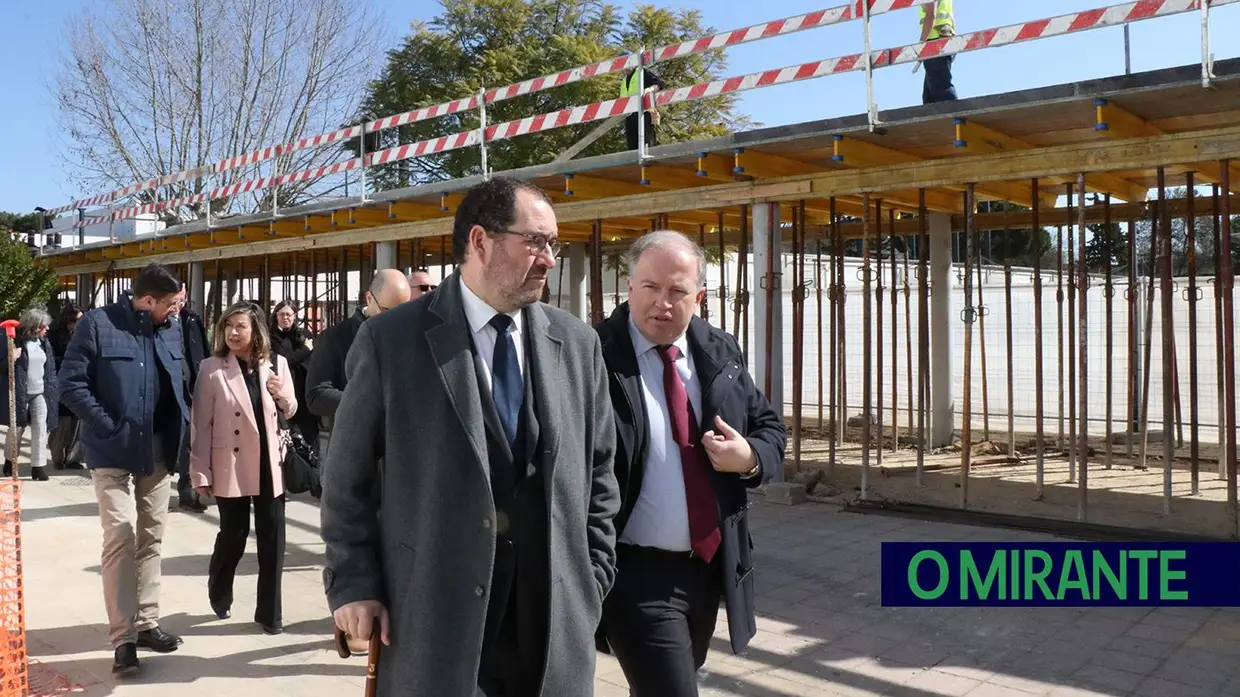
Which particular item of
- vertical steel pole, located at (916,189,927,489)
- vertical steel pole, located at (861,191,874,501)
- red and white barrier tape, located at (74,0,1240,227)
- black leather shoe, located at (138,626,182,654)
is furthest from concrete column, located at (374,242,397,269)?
black leather shoe, located at (138,626,182,654)

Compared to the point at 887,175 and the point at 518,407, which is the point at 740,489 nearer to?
the point at 518,407

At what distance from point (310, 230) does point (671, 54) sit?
7317 mm

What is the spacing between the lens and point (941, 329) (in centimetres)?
1109

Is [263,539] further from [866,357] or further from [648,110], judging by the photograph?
[866,357]

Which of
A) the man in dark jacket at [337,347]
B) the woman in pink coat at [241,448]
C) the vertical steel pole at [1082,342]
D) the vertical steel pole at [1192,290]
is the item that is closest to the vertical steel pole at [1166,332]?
the vertical steel pole at [1192,290]

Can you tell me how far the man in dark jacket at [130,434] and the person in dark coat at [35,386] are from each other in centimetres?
585

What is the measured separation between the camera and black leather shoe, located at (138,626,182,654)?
484 centimetres

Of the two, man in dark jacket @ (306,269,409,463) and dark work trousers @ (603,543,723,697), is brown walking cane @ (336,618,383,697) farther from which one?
man in dark jacket @ (306,269,409,463)

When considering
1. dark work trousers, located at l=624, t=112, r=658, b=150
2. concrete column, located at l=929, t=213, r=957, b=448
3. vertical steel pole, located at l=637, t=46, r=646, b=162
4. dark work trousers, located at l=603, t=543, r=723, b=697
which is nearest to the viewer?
dark work trousers, located at l=603, t=543, r=723, b=697

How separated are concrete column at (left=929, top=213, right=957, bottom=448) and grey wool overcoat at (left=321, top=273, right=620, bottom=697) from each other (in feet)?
30.7

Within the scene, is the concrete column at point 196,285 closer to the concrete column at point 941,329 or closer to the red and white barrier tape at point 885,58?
the red and white barrier tape at point 885,58

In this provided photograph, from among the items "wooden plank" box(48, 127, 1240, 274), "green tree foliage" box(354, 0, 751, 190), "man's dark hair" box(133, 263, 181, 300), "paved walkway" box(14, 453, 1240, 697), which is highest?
"green tree foliage" box(354, 0, 751, 190)

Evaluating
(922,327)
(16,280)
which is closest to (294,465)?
(922,327)

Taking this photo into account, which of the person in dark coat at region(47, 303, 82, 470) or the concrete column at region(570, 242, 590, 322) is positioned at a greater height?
the concrete column at region(570, 242, 590, 322)
